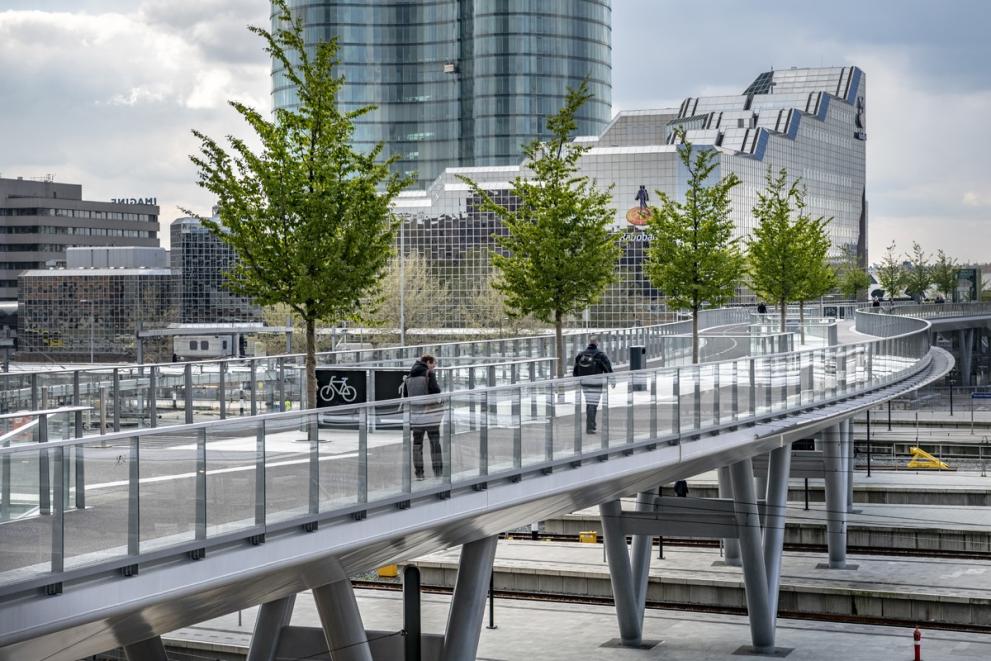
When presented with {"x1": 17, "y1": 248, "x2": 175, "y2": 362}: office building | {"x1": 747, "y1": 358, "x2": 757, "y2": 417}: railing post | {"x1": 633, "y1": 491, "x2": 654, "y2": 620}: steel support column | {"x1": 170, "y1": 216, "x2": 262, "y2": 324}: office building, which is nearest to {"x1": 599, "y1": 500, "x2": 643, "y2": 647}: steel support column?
{"x1": 633, "y1": 491, "x2": 654, "y2": 620}: steel support column

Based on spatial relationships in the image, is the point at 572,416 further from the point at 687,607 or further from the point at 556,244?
the point at 687,607

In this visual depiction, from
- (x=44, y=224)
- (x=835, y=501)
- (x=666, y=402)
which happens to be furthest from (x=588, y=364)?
(x=44, y=224)

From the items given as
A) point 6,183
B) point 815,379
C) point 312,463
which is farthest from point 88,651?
point 6,183

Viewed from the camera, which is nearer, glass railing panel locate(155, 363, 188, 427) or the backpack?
glass railing panel locate(155, 363, 188, 427)

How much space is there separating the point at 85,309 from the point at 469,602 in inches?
4558

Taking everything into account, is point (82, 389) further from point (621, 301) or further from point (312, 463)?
point (621, 301)

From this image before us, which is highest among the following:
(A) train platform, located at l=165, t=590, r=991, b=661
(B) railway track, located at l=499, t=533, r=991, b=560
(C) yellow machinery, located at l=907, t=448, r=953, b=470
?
(C) yellow machinery, located at l=907, t=448, r=953, b=470

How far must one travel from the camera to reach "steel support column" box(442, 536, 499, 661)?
59.5 ft

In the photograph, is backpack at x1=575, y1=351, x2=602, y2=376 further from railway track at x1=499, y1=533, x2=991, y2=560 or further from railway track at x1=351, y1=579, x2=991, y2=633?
railway track at x1=499, y1=533, x2=991, y2=560

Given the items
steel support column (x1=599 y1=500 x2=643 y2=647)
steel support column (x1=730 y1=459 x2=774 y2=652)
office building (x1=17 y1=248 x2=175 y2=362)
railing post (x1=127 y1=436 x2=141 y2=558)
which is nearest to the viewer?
railing post (x1=127 y1=436 x2=141 y2=558)

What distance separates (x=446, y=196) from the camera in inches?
4309

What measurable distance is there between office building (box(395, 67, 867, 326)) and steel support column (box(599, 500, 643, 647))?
27.4 ft

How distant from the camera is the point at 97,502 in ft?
34.6

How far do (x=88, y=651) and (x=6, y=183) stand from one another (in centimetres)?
15942
